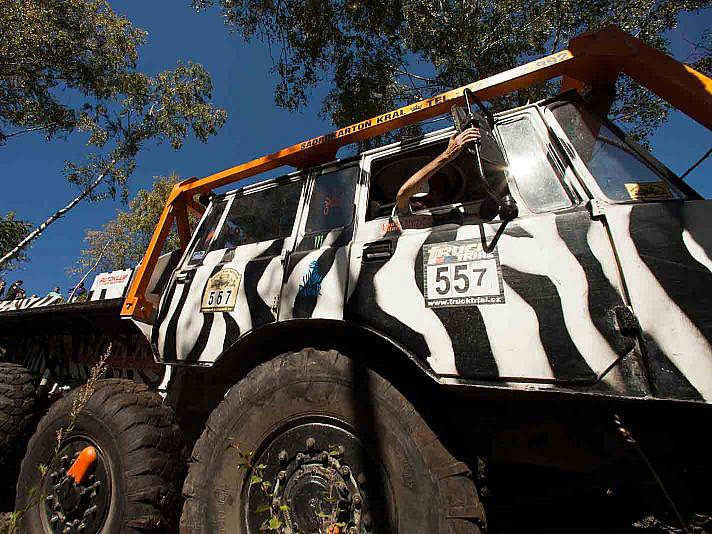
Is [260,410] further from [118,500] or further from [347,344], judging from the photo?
[118,500]

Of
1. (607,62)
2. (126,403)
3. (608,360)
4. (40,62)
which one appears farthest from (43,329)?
(40,62)

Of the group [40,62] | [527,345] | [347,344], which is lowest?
[527,345]

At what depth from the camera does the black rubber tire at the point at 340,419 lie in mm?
1604

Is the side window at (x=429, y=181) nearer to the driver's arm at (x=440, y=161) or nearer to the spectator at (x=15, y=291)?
the driver's arm at (x=440, y=161)

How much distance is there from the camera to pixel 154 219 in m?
18.5

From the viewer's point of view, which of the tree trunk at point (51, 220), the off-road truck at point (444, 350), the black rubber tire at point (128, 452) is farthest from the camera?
the tree trunk at point (51, 220)

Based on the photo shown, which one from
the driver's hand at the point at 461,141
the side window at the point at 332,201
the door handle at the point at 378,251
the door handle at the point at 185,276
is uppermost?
the side window at the point at 332,201

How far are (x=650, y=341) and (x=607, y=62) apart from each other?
5.32 feet

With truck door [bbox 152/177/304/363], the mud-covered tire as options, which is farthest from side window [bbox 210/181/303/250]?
the mud-covered tire

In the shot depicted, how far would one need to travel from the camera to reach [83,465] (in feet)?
7.95

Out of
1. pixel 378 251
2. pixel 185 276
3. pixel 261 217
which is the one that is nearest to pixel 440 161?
pixel 378 251

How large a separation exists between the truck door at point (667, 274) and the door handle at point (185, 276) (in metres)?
2.63

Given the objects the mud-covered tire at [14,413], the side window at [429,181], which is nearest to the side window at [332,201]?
the side window at [429,181]

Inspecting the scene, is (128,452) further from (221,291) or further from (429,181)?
(429,181)
